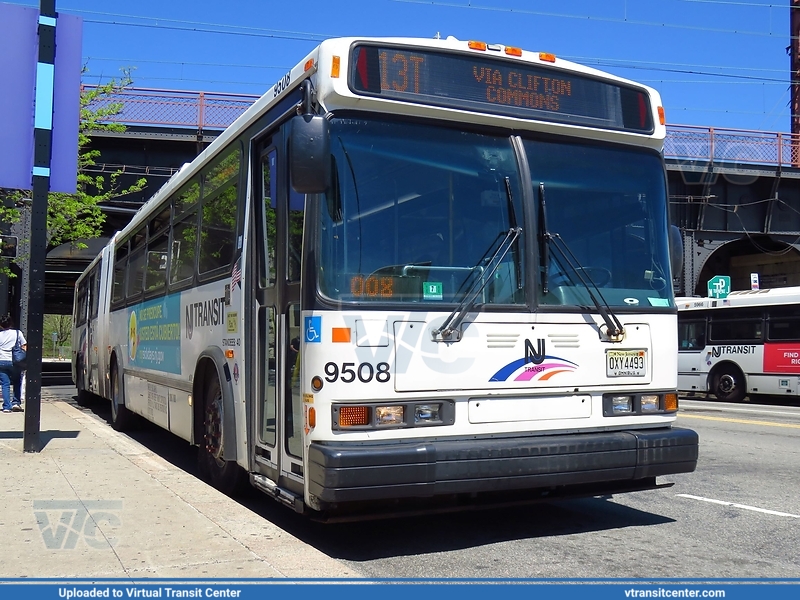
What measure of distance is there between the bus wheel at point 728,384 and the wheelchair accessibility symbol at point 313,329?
1982cm

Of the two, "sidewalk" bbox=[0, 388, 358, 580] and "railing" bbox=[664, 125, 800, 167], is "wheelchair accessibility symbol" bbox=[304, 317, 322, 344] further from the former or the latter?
"railing" bbox=[664, 125, 800, 167]

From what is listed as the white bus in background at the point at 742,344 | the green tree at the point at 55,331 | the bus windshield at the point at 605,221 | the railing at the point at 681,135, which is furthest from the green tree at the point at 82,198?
the green tree at the point at 55,331

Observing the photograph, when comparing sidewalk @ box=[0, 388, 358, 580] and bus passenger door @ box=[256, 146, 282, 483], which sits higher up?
bus passenger door @ box=[256, 146, 282, 483]

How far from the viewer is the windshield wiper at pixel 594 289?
5891 millimetres

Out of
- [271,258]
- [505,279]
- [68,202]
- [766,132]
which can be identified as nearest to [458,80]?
[505,279]

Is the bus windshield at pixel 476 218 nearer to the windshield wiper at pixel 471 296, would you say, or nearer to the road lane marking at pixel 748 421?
the windshield wiper at pixel 471 296

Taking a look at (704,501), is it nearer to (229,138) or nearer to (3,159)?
(229,138)

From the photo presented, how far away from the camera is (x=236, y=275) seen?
6.81 metres

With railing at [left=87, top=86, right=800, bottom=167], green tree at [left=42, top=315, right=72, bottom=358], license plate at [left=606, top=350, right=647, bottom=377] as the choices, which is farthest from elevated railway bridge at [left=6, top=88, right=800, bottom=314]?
green tree at [left=42, top=315, right=72, bottom=358]

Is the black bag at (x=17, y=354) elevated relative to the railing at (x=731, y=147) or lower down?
lower down

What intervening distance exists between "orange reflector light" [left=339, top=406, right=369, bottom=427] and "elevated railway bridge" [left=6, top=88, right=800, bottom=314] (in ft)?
50.5

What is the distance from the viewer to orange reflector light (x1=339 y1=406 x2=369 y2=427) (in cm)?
520

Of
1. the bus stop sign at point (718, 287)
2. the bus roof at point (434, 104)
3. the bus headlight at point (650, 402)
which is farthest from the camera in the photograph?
the bus stop sign at point (718, 287)

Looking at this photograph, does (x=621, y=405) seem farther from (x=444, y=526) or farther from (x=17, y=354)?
(x=17, y=354)
